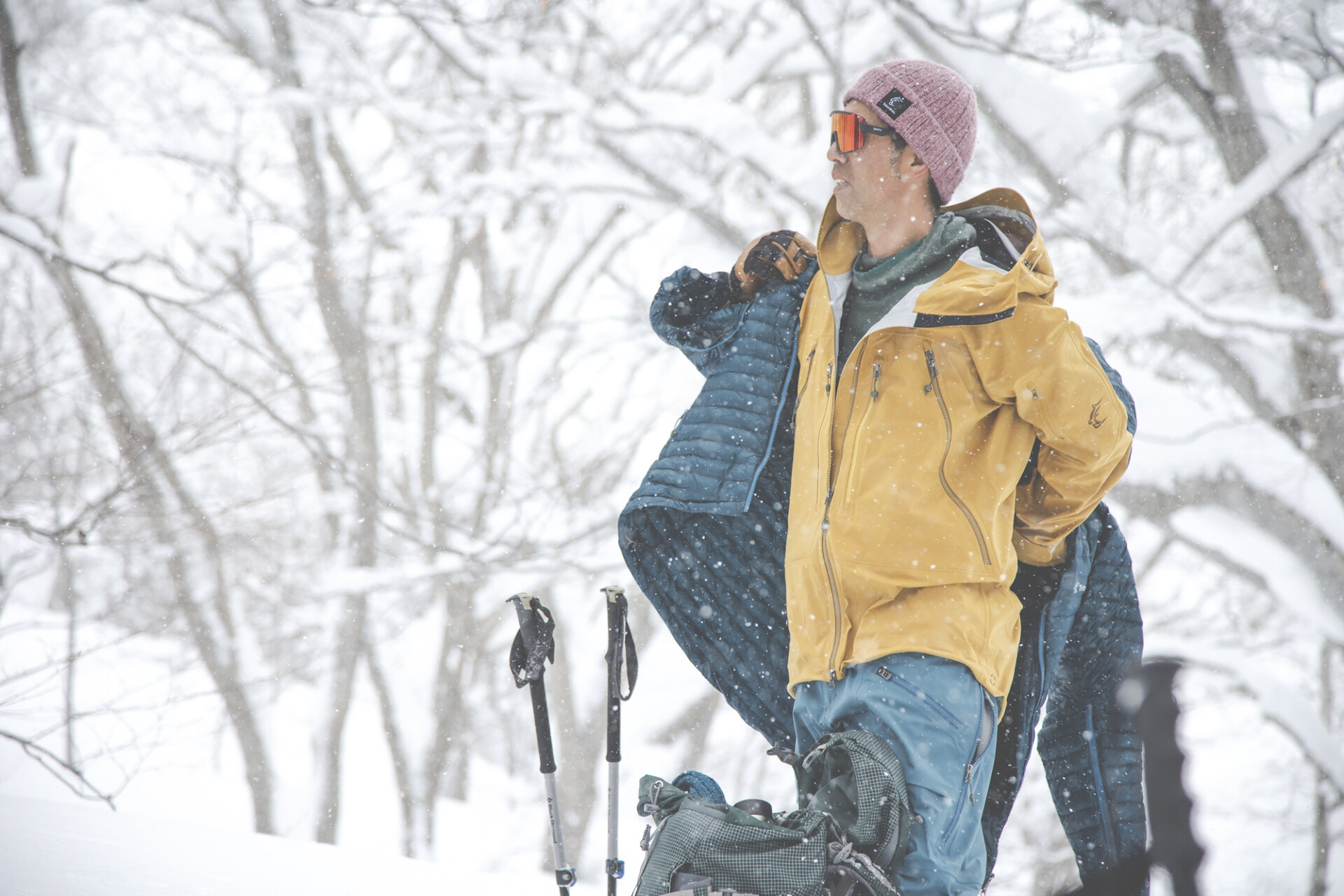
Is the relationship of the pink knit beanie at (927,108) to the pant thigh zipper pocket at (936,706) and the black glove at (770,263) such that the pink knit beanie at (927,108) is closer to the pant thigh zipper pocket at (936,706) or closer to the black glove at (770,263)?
the black glove at (770,263)

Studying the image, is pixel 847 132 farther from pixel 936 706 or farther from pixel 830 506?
pixel 936 706

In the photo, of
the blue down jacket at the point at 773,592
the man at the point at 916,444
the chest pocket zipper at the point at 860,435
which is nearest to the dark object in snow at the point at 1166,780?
the man at the point at 916,444

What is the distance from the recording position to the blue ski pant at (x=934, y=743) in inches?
55.1

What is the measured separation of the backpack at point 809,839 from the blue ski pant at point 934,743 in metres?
0.06

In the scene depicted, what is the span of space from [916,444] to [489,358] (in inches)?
278

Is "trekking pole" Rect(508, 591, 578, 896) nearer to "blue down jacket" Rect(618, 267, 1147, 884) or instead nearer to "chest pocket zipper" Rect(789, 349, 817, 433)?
"blue down jacket" Rect(618, 267, 1147, 884)

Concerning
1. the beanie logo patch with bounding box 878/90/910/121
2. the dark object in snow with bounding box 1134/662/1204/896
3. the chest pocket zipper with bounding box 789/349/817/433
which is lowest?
the dark object in snow with bounding box 1134/662/1204/896

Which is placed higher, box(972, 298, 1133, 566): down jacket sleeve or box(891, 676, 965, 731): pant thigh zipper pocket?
box(972, 298, 1133, 566): down jacket sleeve

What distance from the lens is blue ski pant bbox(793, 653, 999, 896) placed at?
4.59ft

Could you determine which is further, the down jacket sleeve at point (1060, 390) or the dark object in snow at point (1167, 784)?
the down jacket sleeve at point (1060, 390)

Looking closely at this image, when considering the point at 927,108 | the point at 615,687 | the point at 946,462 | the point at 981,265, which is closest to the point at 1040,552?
the point at 946,462

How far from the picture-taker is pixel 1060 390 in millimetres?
1532

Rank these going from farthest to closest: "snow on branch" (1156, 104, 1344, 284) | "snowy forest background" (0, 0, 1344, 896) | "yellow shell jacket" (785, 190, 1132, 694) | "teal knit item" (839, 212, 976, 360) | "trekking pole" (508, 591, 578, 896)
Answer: "snowy forest background" (0, 0, 1344, 896) → "snow on branch" (1156, 104, 1344, 284) → "trekking pole" (508, 591, 578, 896) → "teal knit item" (839, 212, 976, 360) → "yellow shell jacket" (785, 190, 1132, 694)

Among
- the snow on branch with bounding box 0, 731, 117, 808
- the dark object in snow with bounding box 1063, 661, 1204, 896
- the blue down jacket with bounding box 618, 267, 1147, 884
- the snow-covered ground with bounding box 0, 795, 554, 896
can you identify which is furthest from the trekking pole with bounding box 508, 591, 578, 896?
the snow on branch with bounding box 0, 731, 117, 808
